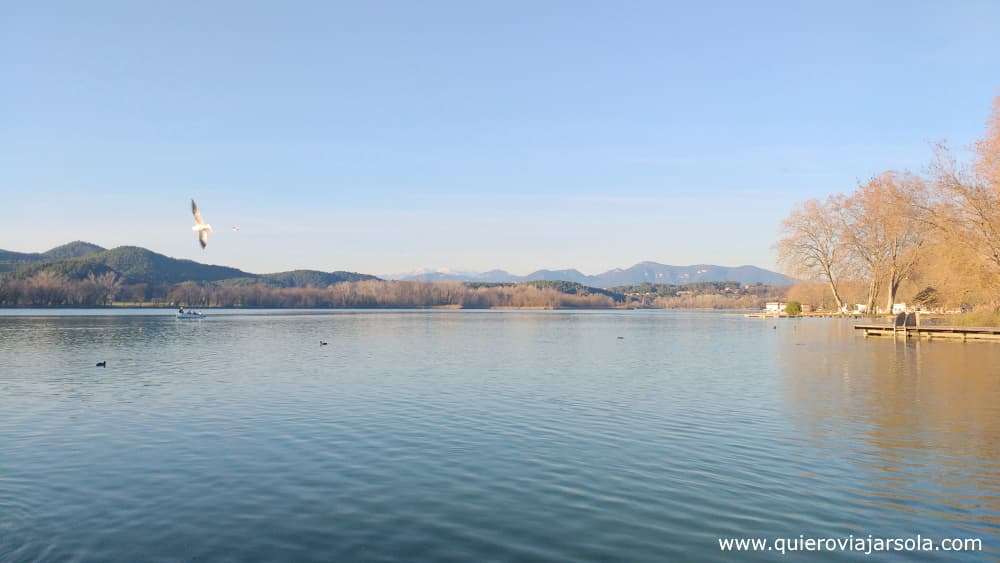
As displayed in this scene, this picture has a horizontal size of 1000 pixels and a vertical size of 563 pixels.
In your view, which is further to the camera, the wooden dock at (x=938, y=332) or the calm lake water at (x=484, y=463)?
the wooden dock at (x=938, y=332)

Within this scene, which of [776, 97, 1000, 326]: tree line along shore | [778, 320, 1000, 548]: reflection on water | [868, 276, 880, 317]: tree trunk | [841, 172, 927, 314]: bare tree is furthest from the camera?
[868, 276, 880, 317]: tree trunk

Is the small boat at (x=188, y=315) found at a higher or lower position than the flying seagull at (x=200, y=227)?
lower

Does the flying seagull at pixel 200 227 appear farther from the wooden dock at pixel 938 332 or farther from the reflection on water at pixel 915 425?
the wooden dock at pixel 938 332

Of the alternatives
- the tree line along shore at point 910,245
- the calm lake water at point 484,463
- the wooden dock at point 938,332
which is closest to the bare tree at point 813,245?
the tree line along shore at point 910,245

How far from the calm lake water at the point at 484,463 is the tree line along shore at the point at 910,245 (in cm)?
2400

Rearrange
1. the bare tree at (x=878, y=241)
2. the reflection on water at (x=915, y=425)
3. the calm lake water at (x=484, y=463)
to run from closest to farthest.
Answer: the calm lake water at (x=484, y=463) < the reflection on water at (x=915, y=425) < the bare tree at (x=878, y=241)

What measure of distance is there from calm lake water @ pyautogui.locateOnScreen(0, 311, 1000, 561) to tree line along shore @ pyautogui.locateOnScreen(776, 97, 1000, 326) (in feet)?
78.8

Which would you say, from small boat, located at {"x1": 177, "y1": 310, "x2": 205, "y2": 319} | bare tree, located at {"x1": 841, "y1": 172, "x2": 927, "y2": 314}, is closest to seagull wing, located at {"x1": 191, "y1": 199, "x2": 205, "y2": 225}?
bare tree, located at {"x1": 841, "y1": 172, "x2": 927, "y2": 314}

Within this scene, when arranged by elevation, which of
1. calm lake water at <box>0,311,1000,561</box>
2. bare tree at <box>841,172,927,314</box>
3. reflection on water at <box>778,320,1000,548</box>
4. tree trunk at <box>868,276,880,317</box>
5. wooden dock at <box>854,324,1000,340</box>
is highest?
bare tree at <box>841,172,927,314</box>

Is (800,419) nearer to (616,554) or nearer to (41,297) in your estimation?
(616,554)

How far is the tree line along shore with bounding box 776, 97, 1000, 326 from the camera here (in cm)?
4906

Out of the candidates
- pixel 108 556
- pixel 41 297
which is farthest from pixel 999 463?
pixel 41 297

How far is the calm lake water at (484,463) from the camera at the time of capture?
31.3 ft

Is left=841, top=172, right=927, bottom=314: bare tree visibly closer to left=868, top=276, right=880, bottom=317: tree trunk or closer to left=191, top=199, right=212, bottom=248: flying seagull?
left=868, top=276, right=880, bottom=317: tree trunk
